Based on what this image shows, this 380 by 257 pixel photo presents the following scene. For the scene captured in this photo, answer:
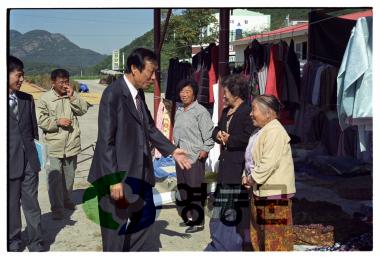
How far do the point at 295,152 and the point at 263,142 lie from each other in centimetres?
606

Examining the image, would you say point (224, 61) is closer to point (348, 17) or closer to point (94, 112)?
point (348, 17)

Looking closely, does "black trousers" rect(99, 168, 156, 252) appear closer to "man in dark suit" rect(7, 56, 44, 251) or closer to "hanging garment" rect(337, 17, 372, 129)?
"man in dark suit" rect(7, 56, 44, 251)

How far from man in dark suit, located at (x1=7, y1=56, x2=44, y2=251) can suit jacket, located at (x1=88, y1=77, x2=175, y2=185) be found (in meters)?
0.88

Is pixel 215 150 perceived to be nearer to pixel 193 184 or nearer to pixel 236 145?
pixel 193 184

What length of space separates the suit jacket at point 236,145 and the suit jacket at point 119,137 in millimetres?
937

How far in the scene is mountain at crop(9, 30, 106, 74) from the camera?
4554mm

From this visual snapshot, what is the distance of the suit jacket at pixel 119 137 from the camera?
3.74m

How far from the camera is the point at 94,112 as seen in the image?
1945 cm

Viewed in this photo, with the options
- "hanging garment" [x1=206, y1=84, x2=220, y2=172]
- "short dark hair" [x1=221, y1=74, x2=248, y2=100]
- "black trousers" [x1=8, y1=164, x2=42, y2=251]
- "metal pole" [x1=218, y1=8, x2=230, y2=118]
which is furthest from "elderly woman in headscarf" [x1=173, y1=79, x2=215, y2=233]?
"black trousers" [x1=8, y1=164, x2=42, y2=251]

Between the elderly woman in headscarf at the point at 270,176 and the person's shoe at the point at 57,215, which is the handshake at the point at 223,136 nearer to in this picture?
the elderly woman in headscarf at the point at 270,176

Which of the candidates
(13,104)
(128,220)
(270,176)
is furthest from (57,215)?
(270,176)

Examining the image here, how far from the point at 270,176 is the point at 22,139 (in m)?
2.16

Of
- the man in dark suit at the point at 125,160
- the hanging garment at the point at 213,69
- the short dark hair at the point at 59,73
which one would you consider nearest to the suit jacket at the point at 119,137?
the man in dark suit at the point at 125,160
